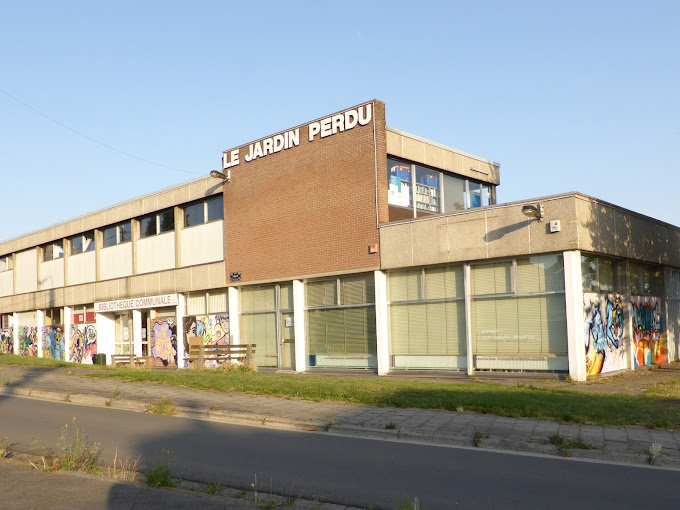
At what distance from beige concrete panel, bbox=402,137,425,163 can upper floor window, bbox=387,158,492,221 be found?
301mm

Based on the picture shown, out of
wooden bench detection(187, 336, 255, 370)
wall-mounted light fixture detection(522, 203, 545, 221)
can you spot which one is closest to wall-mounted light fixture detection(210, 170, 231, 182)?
wooden bench detection(187, 336, 255, 370)

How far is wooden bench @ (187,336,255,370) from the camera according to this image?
22.3 metres

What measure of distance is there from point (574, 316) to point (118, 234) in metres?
24.1

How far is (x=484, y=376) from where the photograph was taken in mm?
18297

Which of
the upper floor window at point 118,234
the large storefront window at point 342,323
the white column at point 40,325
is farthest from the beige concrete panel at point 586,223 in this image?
the white column at point 40,325

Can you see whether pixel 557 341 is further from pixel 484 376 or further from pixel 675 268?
pixel 675 268

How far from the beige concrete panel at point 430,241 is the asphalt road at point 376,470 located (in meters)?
9.45

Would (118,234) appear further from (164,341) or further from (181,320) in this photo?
(181,320)

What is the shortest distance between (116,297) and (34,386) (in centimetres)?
1639

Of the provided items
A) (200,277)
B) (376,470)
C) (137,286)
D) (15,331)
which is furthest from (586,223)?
(15,331)

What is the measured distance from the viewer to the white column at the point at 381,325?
20.5m

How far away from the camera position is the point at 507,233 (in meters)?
17.8

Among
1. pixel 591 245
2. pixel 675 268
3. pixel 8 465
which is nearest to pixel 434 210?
pixel 591 245

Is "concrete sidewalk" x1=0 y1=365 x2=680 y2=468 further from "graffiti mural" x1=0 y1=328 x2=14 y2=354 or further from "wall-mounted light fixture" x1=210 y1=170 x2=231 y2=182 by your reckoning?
"graffiti mural" x1=0 y1=328 x2=14 y2=354
